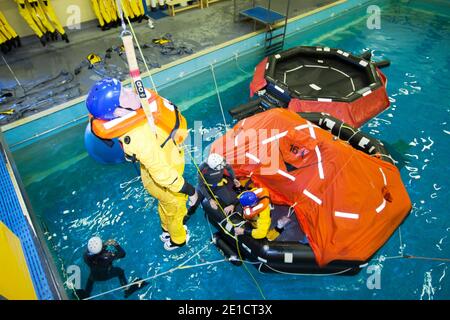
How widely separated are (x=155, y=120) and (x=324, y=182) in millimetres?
1617

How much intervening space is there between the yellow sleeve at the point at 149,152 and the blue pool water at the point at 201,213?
1.21 metres

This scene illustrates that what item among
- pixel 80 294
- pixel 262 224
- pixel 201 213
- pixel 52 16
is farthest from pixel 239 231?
pixel 52 16

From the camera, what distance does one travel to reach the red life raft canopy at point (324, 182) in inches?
103

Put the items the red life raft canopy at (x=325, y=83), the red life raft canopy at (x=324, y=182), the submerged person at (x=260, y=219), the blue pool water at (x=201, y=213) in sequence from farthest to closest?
the red life raft canopy at (x=325, y=83)
the blue pool water at (x=201, y=213)
the red life raft canopy at (x=324, y=182)
the submerged person at (x=260, y=219)

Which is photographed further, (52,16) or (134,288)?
(52,16)

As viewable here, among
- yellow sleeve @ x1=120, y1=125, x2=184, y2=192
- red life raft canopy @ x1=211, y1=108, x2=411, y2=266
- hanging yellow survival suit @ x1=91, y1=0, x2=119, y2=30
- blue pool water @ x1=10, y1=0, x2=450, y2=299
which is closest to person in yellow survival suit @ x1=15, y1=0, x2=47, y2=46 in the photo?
hanging yellow survival suit @ x1=91, y1=0, x2=119, y2=30

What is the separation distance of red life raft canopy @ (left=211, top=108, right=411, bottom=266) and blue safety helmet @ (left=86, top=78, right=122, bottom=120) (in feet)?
5.20

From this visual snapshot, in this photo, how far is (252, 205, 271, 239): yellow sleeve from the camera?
253 cm

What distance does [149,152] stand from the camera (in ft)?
6.68

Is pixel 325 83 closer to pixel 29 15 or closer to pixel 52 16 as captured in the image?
pixel 52 16

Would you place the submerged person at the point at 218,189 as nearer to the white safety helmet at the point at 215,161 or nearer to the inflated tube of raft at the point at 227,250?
the white safety helmet at the point at 215,161

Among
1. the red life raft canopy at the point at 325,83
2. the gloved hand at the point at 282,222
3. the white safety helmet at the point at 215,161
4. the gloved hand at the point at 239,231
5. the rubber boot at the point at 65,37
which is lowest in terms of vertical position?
the gloved hand at the point at 282,222

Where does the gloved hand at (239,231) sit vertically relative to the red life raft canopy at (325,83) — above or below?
below

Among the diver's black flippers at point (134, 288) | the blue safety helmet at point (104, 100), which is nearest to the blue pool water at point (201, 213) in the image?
the diver's black flippers at point (134, 288)
